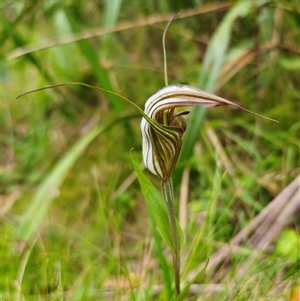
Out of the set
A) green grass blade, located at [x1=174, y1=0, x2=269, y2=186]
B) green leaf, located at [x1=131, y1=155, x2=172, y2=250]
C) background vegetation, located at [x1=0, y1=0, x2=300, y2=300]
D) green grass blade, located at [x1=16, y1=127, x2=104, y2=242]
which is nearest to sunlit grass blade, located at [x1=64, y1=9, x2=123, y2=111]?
background vegetation, located at [x1=0, y1=0, x2=300, y2=300]

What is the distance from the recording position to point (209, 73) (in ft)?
3.49

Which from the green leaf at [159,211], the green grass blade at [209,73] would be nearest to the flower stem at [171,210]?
the green leaf at [159,211]

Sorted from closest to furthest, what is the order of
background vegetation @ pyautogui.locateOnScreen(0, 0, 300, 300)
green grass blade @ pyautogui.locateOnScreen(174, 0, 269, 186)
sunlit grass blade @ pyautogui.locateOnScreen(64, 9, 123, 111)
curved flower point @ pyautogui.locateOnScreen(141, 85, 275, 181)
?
curved flower point @ pyautogui.locateOnScreen(141, 85, 275, 181), background vegetation @ pyautogui.locateOnScreen(0, 0, 300, 300), green grass blade @ pyautogui.locateOnScreen(174, 0, 269, 186), sunlit grass blade @ pyautogui.locateOnScreen(64, 9, 123, 111)

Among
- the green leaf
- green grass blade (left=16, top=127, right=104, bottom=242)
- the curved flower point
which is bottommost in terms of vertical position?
green grass blade (left=16, top=127, right=104, bottom=242)

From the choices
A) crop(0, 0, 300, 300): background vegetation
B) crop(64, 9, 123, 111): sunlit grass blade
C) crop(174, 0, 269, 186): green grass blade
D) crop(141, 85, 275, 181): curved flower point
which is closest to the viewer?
crop(141, 85, 275, 181): curved flower point

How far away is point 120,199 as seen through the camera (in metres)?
1.21

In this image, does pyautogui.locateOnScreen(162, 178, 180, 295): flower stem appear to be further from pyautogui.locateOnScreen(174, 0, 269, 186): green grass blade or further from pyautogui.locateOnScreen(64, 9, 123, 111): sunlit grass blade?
pyautogui.locateOnScreen(64, 9, 123, 111): sunlit grass blade

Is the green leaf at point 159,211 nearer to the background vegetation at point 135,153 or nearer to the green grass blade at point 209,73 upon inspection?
the background vegetation at point 135,153

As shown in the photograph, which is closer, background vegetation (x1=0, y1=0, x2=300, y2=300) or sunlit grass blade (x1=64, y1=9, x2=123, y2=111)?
background vegetation (x1=0, y1=0, x2=300, y2=300)

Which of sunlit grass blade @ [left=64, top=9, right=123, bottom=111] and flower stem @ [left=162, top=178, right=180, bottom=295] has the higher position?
sunlit grass blade @ [left=64, top=9, right=123, bottom=111]

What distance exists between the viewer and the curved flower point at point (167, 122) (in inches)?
17.5

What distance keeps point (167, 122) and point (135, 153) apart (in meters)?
0.66

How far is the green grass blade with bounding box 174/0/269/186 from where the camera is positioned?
96 cm

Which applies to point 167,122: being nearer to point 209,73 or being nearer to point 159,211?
point 159,211
